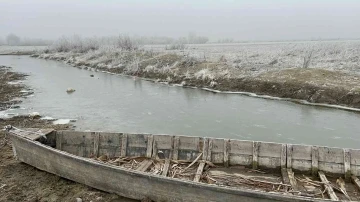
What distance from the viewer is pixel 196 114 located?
16906 millimetres

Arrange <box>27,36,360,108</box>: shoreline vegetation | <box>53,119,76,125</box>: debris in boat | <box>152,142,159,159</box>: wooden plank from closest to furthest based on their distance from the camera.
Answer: <box>152,142,159,159</box>: wooden plank → <box>53,119,76,125</box>: debris in boat → <box>27,36,360,108</box>: shoreline vegetation

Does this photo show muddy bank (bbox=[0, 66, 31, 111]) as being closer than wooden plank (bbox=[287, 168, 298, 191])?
No

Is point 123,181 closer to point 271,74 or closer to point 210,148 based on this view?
point 210,148

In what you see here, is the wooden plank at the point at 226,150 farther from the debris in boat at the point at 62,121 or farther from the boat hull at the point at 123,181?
the debris in boat at the point at 62,121

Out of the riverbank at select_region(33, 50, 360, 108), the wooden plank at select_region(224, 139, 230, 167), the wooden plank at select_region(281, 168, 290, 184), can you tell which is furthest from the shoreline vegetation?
the wooden plank at select_region(224, 139, 230, 167)

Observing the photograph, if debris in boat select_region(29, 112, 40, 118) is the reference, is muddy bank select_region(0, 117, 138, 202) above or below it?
below

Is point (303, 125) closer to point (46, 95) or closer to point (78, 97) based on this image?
point (78, 97)

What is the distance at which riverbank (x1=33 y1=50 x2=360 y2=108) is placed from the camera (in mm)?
19203

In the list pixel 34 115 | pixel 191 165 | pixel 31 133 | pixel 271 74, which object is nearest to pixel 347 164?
pixel 191 165

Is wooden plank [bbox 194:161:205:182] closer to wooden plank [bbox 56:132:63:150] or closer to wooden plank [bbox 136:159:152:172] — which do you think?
wooden plank [bbox 136:159:152:172]

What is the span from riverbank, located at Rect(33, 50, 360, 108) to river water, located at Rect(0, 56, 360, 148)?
143 cm

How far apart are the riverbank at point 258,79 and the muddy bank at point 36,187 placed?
1514 cm

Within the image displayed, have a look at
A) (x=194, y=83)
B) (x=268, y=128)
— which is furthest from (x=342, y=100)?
(x=194, y=83)

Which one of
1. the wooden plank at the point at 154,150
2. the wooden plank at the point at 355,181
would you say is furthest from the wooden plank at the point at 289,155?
the wooden plank at the point at 154,150
